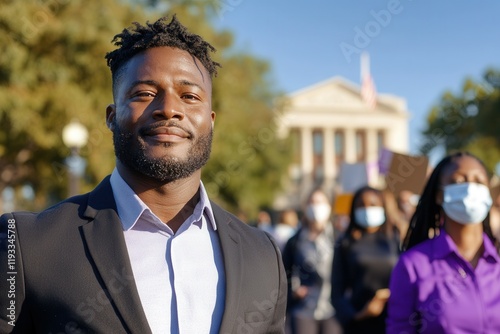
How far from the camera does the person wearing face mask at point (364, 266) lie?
598 centimetres

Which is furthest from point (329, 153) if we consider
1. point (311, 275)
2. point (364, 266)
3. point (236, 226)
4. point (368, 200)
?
point (236, 226)

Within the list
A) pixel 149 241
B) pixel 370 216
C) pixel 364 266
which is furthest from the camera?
pixel 370 216

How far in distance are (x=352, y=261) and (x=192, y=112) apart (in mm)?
4393

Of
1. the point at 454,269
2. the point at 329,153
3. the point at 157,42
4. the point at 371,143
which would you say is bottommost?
the point at 454,269

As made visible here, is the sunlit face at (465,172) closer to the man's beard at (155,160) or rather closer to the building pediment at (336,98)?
the man's beard at (155,160)

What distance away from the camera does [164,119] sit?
2.12m

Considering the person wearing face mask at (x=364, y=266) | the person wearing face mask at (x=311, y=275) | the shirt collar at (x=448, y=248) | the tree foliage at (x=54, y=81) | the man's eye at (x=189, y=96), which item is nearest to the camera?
the man's eye at (x=189, y=96)

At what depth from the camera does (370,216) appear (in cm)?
673

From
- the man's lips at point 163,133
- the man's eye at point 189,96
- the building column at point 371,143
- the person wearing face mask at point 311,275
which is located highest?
the building column at point 371,143

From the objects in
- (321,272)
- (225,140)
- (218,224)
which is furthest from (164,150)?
(225,140)

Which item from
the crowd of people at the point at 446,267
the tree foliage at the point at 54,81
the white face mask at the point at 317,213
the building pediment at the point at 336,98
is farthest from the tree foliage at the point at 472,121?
the building pediment at the point at 336,98

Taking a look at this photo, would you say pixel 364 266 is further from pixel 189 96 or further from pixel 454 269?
pixel 189 96

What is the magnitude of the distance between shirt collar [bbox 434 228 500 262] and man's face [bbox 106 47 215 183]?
1.92m

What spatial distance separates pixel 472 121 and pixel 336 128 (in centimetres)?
5593
